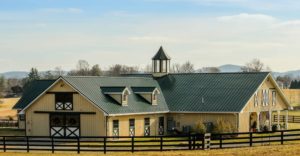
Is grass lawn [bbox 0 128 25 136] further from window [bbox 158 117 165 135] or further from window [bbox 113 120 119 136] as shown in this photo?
window [bbox 158 117 165 135]

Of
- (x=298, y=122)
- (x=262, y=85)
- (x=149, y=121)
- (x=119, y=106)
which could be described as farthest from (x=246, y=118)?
(x=298, y=122)

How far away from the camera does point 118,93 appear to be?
4881 centimetres

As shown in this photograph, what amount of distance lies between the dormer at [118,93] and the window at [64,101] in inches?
127

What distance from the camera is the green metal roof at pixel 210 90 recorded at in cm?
5172

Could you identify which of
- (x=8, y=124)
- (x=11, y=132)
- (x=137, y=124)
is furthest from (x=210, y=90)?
(x=8, y=124)

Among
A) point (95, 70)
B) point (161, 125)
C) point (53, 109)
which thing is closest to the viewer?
point (53, 109)

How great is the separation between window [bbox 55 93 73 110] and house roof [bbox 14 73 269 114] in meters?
1.14

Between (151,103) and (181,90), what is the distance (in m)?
4.84

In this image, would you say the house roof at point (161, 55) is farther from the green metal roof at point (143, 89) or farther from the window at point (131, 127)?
the window at point (131, 127)

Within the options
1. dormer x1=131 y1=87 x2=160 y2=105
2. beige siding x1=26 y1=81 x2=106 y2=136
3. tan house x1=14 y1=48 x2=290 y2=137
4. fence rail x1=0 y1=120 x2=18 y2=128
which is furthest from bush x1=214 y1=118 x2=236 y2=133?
fence rail x1=0 y1=120 x2=18 y2=128

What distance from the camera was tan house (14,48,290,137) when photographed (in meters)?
47.7

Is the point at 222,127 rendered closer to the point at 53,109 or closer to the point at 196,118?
the point at 196,118

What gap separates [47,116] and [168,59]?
54.6 feet

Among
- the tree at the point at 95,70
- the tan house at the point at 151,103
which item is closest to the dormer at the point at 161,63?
the tan house at the point at 151,103
